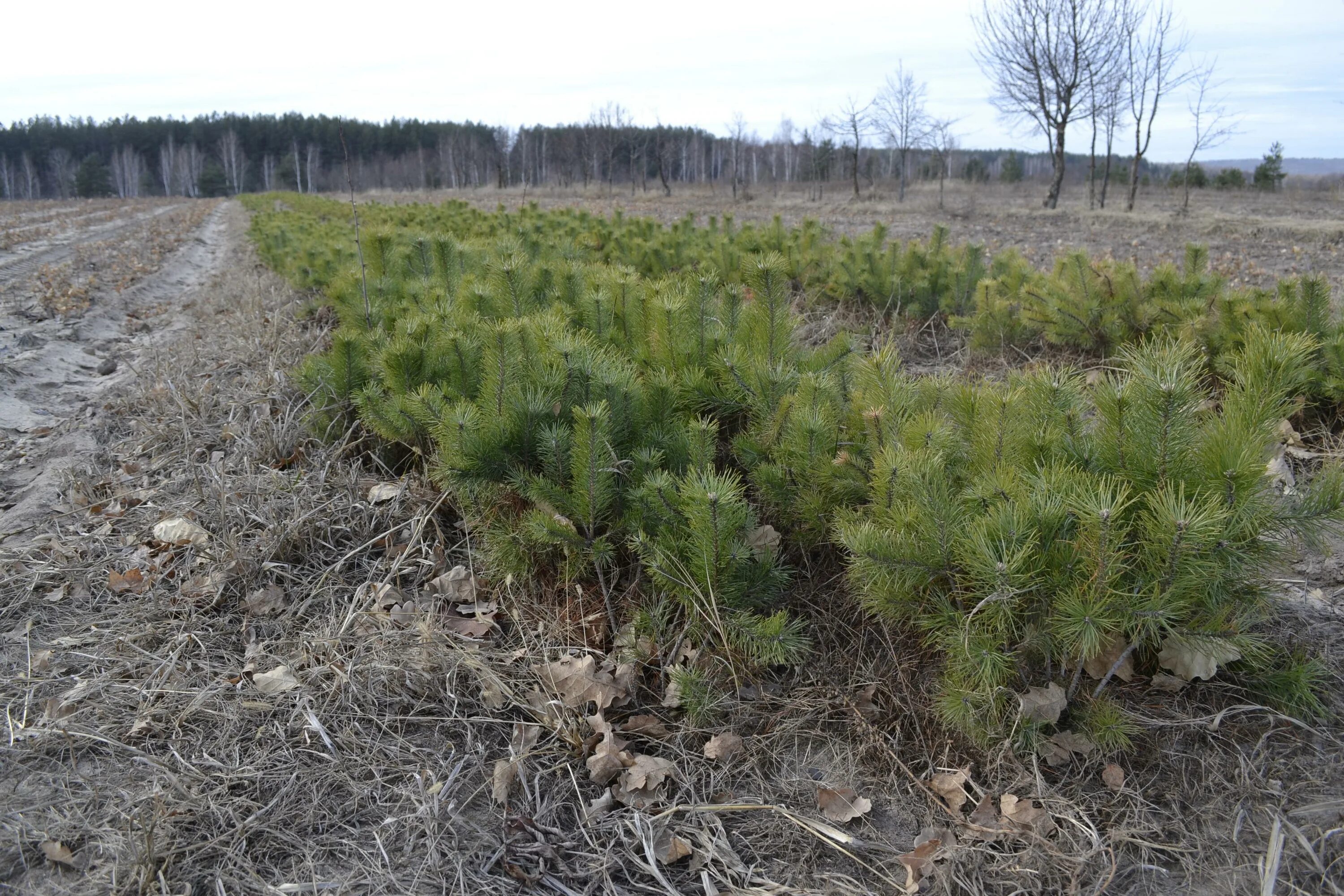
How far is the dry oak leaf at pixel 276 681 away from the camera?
220 centimetres

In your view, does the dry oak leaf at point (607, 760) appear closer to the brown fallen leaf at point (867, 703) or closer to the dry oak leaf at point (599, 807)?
the dry oak leaf at point (599, 807)

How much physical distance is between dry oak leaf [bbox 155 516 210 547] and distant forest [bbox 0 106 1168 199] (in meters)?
45.1

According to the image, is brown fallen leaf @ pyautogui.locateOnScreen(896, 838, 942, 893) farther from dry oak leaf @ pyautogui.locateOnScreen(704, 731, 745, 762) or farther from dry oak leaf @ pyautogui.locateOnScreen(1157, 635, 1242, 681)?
dry oak leaf @ pyautogui.locateOnScreen(1157, 635, 1242, 681)

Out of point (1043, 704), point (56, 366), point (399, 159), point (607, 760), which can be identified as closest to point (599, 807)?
point (607, 760)

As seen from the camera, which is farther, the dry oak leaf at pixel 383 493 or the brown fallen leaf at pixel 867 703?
the dry oak leaf at pixel 383 493

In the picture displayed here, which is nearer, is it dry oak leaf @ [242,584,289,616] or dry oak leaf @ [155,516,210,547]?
dry oak leaf @ [242,584,289,616]

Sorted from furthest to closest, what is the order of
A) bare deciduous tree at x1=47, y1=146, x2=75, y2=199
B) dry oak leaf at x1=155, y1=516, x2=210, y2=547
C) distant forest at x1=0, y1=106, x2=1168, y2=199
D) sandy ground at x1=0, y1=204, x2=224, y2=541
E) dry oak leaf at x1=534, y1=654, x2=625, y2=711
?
bare deciduous tree at x1=47, y1=146, x2=75, y2=199, distant forest at x1=0, y1=106, x2=1168, y2=199, sandy ground at x1=0, y1=204, x2=224, y2=541, dry oak leaf at x1=155, y1=516, x2=210, y2=547, dry oak leaf at x1=534, y1=654, x2=625, y2=711

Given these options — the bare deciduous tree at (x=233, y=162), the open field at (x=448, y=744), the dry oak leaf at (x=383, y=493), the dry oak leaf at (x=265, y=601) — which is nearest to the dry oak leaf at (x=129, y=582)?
the open field at (x=448, y=744)

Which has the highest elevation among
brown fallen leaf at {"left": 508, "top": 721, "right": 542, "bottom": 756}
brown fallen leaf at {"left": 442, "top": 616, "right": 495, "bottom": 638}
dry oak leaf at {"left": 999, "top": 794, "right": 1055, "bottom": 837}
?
brown fallen leaf at {"left": 442, "top": 616, "right": 495, "bottom": 638}

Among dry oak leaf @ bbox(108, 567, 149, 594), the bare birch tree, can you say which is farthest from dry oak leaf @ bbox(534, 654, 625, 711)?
the bare birch tree

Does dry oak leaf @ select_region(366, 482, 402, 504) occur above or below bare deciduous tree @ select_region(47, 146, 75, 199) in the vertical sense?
below

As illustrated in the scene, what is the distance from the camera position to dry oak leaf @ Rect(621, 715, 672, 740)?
6.73 feet

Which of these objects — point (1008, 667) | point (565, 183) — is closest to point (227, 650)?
point (1008, 667)

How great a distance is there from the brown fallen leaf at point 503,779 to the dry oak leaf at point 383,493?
1434 mm
